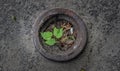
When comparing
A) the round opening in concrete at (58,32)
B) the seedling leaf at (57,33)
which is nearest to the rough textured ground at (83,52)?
the round opening in concrete at (58,32)

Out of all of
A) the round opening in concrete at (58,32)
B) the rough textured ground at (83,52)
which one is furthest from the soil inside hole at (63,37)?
the rough textured ground at (83,52)

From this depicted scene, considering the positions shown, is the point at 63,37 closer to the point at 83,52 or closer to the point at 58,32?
the point at 58,32

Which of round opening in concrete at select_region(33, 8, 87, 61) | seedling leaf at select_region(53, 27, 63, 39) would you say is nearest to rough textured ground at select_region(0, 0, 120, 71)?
round opening in concrete at select_region(33, 8, 87, 61)

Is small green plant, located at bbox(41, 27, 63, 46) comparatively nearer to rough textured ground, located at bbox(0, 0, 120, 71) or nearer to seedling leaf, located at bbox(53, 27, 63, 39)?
seedling leaf, located at bbox(53, 27, 63, 39)

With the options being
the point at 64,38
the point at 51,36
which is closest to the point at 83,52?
the point at 64,38

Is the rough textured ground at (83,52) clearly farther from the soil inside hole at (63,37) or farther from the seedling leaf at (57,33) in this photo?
the seedling leaf at (57,33)
